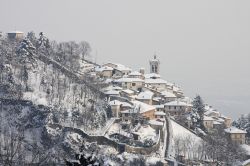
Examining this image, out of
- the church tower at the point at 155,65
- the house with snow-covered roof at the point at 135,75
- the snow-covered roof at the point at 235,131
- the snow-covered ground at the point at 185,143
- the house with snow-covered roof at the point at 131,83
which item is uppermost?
the church tower at the point at 155,65

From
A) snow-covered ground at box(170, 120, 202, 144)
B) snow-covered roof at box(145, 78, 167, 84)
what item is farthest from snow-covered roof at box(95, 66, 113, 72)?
snow-covered ground at box(170, 120, 202, 144)

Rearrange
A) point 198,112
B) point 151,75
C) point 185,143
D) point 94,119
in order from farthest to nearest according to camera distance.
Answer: point 151,75
point 198,112
point 185,143
point 94,119

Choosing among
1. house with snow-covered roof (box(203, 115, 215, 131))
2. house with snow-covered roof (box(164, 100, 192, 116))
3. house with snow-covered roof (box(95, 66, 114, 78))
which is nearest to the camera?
house with snow-covered roof (box(203, 115, 215, 131))

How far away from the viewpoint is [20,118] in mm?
65375

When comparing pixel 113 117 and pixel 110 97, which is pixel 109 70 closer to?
pixel 110 97

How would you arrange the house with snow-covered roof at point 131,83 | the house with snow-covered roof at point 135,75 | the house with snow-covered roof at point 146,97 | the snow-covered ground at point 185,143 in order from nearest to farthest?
the snow-covered ground at point 185,143 → the house with snow-covered roof at point 146,97 → the house with snow-covered roof at point 131,83 → the house with snow-covered roof at point 135,75

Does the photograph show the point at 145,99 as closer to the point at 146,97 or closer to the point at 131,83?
the point at 146,97

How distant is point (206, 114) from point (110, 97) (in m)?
19.5

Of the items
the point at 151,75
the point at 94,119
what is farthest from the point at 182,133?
the point at 151,75

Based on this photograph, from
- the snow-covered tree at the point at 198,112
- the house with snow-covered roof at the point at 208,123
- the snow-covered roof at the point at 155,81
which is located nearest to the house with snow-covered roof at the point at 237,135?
the house with snow-covered roof at the point at 208,123

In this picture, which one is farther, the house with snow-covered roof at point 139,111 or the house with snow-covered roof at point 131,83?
the house with snow-covered roof at point 131,83

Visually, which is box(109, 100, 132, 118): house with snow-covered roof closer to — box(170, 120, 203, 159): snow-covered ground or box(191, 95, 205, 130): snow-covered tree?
box(170, 120, 203, 159): snow-covered ground

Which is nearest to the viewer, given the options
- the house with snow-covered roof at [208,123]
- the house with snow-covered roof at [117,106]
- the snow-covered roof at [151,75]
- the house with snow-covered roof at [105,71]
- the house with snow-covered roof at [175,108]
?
the house with snow-covered roof at [117,106]

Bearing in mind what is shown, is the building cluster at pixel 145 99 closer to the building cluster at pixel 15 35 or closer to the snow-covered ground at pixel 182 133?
the snow-covered ground at pixel 182 133
